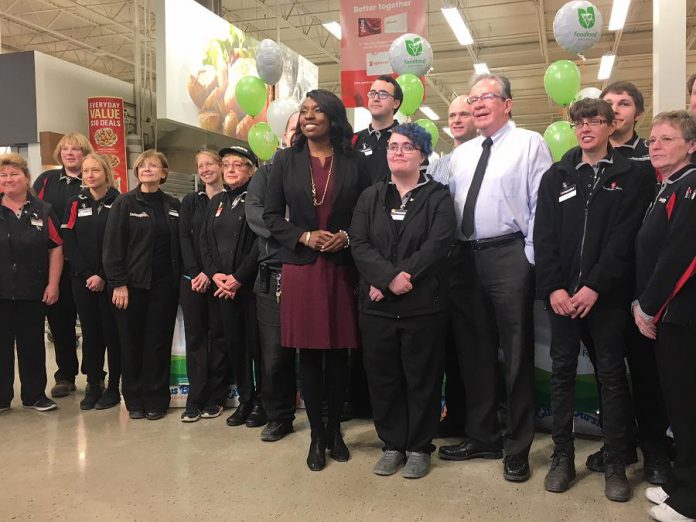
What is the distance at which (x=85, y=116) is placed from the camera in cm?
852

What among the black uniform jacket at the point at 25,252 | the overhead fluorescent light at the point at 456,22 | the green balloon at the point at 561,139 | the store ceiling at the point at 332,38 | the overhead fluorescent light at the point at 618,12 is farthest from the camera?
the store ceiling at the point at 332,38

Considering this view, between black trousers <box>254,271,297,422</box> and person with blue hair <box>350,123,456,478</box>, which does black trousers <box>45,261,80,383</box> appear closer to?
black trousers <box>254,271,297,422</box>

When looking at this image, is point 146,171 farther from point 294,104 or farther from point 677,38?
point 677,38

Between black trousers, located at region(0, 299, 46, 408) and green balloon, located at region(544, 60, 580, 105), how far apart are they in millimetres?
3840

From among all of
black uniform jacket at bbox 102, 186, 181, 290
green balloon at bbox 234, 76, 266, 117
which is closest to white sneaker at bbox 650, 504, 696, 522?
black uniform jacket at bbox 102, 186, 181, 290

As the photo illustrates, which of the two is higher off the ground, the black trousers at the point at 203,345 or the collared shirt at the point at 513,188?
the collared shirt at the point at 513,188

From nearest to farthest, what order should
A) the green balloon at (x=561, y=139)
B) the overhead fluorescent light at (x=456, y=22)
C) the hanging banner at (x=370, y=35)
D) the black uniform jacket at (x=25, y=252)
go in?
the black uniform jacket at (x=25, y=252)
the green balloon at (x=561, y=139)
the hanging banner at (x=370, y=35)
the overhead fluorescent light at (x=456, y=22)

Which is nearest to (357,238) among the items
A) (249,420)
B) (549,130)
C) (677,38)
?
(249,420)

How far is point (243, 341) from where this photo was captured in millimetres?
3533

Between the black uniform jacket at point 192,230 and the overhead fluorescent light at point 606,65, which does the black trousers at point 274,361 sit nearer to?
the black uniform jacket at point 192,230

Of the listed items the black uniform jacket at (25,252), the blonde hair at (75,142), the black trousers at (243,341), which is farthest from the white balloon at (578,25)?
the black uniform jacket at (25,252)

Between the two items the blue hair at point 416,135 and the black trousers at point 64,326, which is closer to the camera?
the blue hair at point 416,135

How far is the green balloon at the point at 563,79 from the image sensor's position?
14.0ft

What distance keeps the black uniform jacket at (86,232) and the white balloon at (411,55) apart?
2.46 meters
